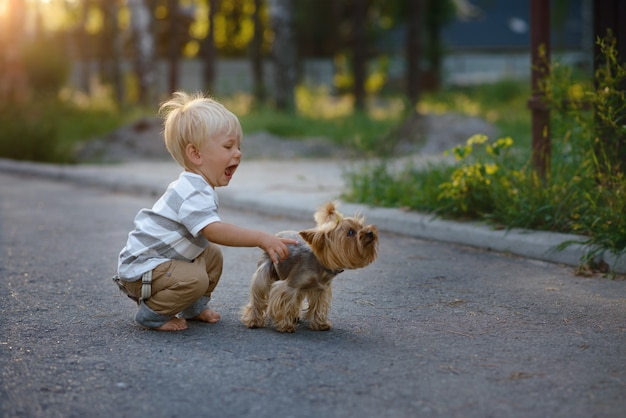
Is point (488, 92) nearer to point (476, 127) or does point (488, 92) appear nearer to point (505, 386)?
point (476, 127)

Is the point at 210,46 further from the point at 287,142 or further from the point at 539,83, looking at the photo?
the point at 539,83

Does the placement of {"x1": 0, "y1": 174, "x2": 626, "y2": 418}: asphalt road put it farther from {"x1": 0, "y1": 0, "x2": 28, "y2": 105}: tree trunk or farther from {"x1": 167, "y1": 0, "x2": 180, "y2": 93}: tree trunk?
{"x1": 167, "y1": 0, "x2": 180, "y2": 93}: tree trunk

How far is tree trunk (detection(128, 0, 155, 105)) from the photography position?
80.9ft

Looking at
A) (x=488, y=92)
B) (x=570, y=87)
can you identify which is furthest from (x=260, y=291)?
(x=488, y=92)

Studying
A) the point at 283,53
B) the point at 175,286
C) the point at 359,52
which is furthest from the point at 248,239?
the point at 359,52

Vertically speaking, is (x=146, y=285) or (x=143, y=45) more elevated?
(x=143, y=45)

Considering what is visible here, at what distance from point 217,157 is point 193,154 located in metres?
0.13

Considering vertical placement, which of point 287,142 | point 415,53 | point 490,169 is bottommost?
point 287,142

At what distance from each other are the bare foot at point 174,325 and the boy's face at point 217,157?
737mm

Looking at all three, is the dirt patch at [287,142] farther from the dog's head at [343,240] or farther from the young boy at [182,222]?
the dog's head at [343,240]

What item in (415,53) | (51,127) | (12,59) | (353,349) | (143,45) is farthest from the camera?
(415,53)

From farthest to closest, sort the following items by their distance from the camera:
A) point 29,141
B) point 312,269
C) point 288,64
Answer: point 288,64 < point 29,141 < point 312,269

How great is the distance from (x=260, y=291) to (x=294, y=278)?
0.26m

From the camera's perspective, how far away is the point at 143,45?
25125 mm
